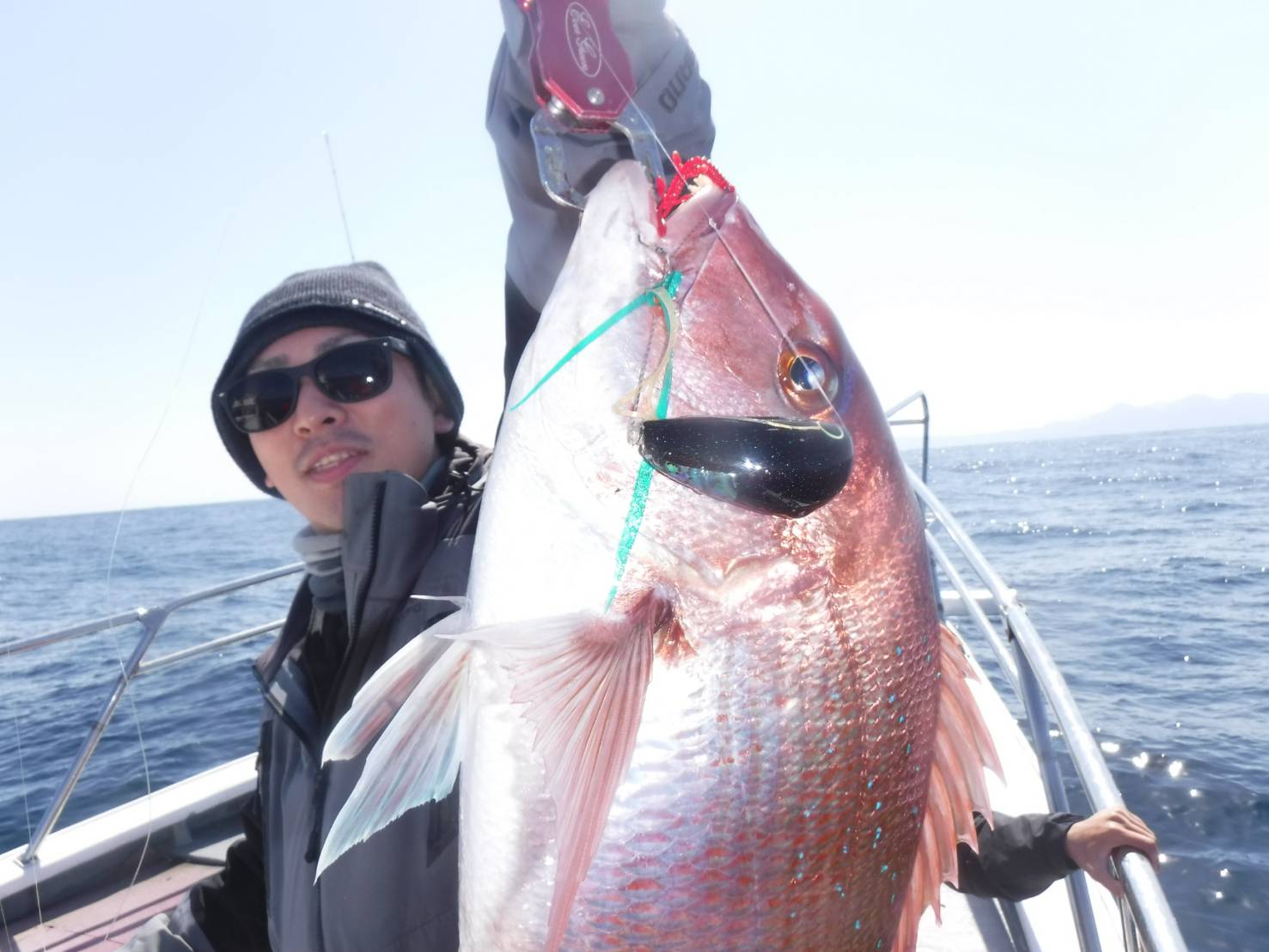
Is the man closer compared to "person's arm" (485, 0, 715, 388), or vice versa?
the man

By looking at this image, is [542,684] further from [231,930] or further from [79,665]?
[79,665]

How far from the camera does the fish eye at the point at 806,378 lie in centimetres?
102

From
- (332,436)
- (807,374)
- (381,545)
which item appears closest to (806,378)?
(807,374)

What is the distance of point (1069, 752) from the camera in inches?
73.0

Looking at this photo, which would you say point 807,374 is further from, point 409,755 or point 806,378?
point 409,755

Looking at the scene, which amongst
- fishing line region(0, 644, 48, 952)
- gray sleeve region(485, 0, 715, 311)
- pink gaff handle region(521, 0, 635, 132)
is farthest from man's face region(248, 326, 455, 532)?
fishing line region(0, 644, 48, 952)

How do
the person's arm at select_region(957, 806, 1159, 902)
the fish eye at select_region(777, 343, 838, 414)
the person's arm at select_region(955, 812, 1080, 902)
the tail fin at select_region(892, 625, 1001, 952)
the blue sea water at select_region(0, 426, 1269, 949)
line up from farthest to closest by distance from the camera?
the blue sea water at select_region(0, 426, 1269, 949) < the person's arm at select_region(955, 812, 1080, 902) < the person's arm at select_region(957, 806, 1159, 902) < the tail fin at select_region(892, 625, 1001, 952) < the fish eye at select_region(777, 343, 838, 414)

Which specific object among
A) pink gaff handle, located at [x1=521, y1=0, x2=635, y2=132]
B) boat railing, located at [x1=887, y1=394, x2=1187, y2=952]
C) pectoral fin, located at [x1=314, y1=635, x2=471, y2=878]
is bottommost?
boat railing, located at [x1=887, y1=394, x2=1187, y2=952]

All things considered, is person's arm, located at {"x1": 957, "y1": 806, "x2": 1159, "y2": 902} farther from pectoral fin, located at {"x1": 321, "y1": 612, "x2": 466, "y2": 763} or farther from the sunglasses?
the sunglasses

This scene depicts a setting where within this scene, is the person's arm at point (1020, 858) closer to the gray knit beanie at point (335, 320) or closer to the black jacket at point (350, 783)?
the black jacket at point (350, 783)

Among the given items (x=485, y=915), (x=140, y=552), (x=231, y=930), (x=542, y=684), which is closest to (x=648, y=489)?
(x=542, y=684)

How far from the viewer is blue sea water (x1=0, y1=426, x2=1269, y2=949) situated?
5.50m

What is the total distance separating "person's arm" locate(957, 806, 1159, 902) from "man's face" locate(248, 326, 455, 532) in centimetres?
173

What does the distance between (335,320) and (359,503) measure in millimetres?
526
